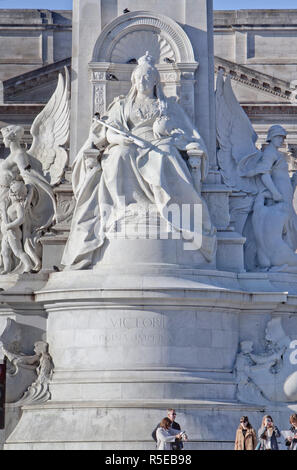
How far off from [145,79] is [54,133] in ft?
9.97

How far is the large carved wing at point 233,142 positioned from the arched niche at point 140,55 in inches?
36.5

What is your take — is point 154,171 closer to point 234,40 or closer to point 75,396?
point 75,396

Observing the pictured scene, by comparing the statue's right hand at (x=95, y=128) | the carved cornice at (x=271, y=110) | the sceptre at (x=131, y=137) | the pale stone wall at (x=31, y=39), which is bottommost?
the sceptre at (x=131, y=137)

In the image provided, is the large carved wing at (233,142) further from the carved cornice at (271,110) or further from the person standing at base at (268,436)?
the carved cornice at (271,110)

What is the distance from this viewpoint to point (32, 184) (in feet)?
94.4

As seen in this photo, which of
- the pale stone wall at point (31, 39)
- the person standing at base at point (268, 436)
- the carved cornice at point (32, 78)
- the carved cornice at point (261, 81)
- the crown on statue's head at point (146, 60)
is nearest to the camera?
the person standing at base at point (268, 436)

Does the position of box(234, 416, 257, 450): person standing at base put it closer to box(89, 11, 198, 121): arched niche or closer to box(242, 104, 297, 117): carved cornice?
box(89, 11, 198, 121): arched niche

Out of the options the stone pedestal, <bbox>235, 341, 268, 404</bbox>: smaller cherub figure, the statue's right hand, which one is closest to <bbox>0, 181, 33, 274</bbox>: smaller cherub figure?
the stone pedestal

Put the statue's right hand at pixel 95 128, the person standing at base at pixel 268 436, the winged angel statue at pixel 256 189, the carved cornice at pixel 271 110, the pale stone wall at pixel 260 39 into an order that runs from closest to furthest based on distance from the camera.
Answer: the person standing at base at pixel 268 436, the statue's right hand at pixel 95 128, the winged angel statue at pixel 256 189, the carved cornice at pixel 271 110, the pale stone wall at pixel 260 39

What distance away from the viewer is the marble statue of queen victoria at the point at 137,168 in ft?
88.2

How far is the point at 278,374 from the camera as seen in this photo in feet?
87.4

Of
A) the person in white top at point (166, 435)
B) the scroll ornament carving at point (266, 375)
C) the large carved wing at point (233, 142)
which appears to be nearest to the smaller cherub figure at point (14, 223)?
the large carved wing at point (233, 142)

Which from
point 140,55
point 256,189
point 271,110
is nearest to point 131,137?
point 140,55

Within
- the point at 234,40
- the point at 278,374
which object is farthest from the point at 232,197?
the point at 234,40
